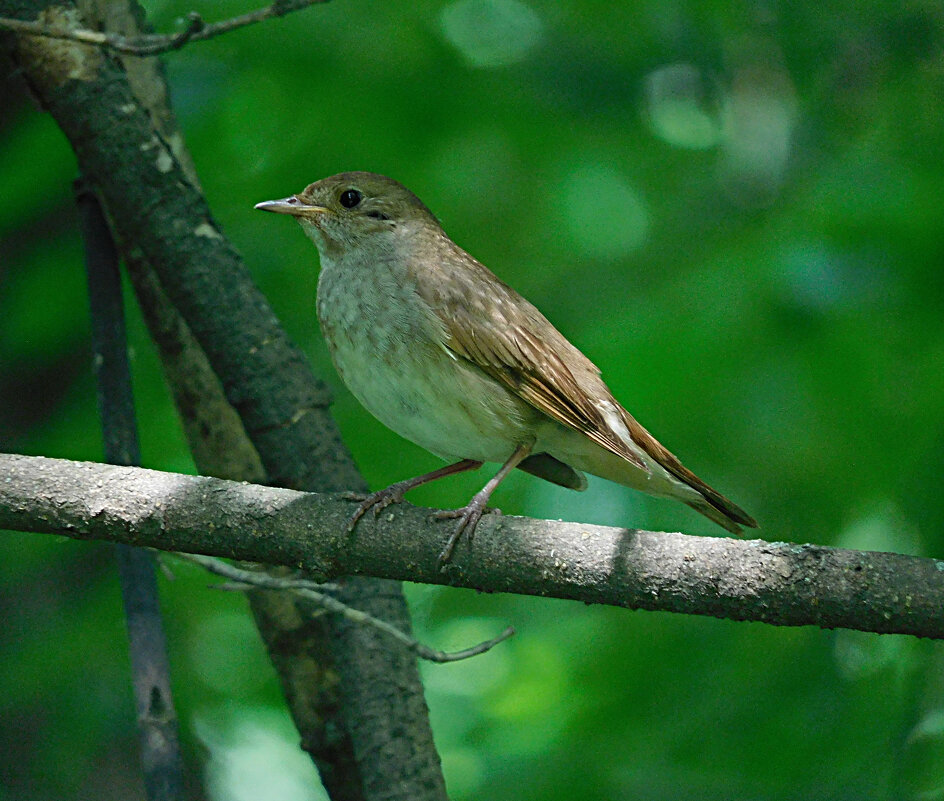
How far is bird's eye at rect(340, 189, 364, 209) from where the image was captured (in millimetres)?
4824

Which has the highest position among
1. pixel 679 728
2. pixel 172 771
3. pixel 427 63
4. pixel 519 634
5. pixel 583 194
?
pixel 427 63

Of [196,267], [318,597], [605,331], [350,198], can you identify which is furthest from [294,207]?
[318,597]

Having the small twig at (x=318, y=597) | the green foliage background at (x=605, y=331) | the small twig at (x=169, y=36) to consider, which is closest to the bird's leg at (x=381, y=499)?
the small twig at (x=318, y=597)

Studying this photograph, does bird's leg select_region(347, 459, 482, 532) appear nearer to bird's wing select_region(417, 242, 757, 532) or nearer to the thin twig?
bird's wing select_region(417, 242, 757, 532)

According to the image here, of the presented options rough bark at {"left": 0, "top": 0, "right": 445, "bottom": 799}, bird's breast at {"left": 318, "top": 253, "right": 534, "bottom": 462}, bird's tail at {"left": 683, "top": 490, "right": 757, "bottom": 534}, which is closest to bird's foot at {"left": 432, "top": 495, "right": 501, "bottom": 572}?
bird's breast at {"left": 318, "top": 253, "right": 534, "bottom": 462}

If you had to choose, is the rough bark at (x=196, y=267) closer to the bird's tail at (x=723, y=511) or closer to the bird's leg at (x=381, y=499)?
the bird's leg at (x=381, y=499)

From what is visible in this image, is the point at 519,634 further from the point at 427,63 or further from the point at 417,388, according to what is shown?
the point at 427,63

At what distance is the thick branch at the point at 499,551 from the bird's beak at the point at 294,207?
174 cm

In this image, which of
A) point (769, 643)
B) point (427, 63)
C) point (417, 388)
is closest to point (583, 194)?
point (427, 63)

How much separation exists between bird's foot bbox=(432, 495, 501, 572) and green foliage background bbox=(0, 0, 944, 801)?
1438 millimetres

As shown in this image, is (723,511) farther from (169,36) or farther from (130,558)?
(169,36)

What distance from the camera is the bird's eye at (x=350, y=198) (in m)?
4.82

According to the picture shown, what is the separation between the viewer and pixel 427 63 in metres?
5.41

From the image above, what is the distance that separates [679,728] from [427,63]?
3.33 metres
